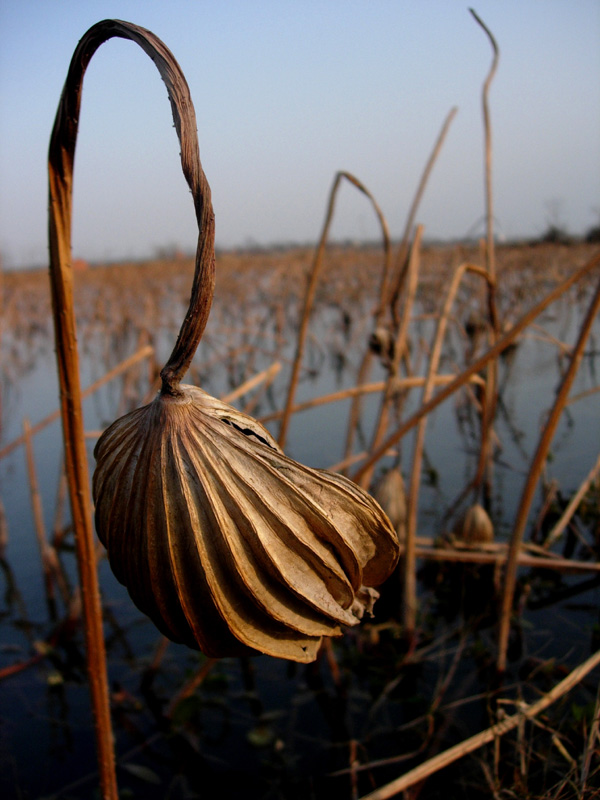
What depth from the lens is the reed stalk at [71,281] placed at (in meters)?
0.24

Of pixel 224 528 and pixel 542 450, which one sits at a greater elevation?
pixel 224 528

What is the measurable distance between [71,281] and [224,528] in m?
0.33

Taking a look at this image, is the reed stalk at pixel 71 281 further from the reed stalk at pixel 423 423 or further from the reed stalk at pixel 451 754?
the reed stalk at pixel 423 423

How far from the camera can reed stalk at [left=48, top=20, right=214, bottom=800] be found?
0.80 ft

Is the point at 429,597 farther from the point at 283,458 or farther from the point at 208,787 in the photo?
the point at 283,458

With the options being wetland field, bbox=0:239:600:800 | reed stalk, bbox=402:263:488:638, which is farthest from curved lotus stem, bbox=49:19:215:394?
reed stalk, bbox=402:263:488:638

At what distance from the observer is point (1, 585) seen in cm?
260

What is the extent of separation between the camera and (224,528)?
0.90ft

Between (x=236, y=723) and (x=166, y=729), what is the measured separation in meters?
0.21

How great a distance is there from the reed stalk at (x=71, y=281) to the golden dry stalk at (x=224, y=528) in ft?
0.10

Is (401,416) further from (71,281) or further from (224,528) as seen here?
(224,528)

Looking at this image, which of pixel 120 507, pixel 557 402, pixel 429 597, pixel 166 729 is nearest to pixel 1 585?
pixel 166 729

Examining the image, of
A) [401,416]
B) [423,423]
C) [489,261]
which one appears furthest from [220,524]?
[401,416]

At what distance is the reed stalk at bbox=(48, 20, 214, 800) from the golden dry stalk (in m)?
0.03
